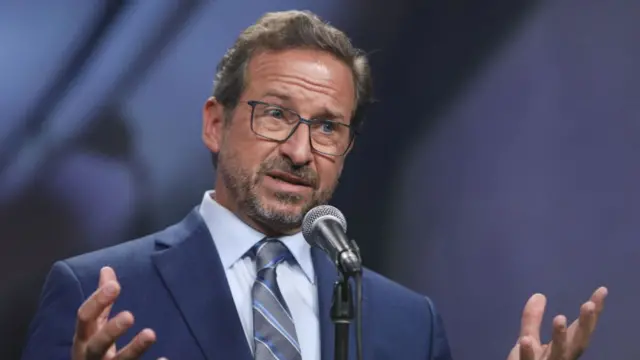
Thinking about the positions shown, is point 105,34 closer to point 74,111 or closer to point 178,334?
point 74,111

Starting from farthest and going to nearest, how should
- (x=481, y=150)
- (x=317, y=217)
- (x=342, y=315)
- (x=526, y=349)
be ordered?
(x=481, y=150)
(x=526, y=349)
(x=317, y=217)
(x=342, y=315)

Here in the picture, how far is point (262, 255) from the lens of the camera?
2385 mm

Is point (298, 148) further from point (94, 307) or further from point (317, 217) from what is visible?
point (94, 307)

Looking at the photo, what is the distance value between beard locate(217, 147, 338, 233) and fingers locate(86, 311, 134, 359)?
686 mm

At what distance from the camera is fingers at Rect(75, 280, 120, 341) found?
1754mm

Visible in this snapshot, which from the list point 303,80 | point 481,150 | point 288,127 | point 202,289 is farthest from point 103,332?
point 481,150

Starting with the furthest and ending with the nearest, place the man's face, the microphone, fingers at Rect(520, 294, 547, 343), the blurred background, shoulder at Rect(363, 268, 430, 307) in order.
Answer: the blurred background, shoulder at Rect(363, 268, 430, 307), the man's face, fingers at Rect(520, 294, 547, 343), the microphone

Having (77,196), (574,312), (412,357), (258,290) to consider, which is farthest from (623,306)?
(77,196)

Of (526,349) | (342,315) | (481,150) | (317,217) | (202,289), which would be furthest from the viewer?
(481,150)

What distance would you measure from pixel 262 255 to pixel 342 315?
725 mm

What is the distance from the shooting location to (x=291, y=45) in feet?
8.24

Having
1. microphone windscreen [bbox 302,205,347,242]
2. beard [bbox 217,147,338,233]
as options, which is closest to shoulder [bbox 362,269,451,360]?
beard [bbox 217,147,338,233]

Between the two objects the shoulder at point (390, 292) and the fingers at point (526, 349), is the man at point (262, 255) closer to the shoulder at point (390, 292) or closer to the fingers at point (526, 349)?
the shoulder at point (390, 292)

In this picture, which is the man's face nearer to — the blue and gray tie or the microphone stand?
the blue and gray tie
